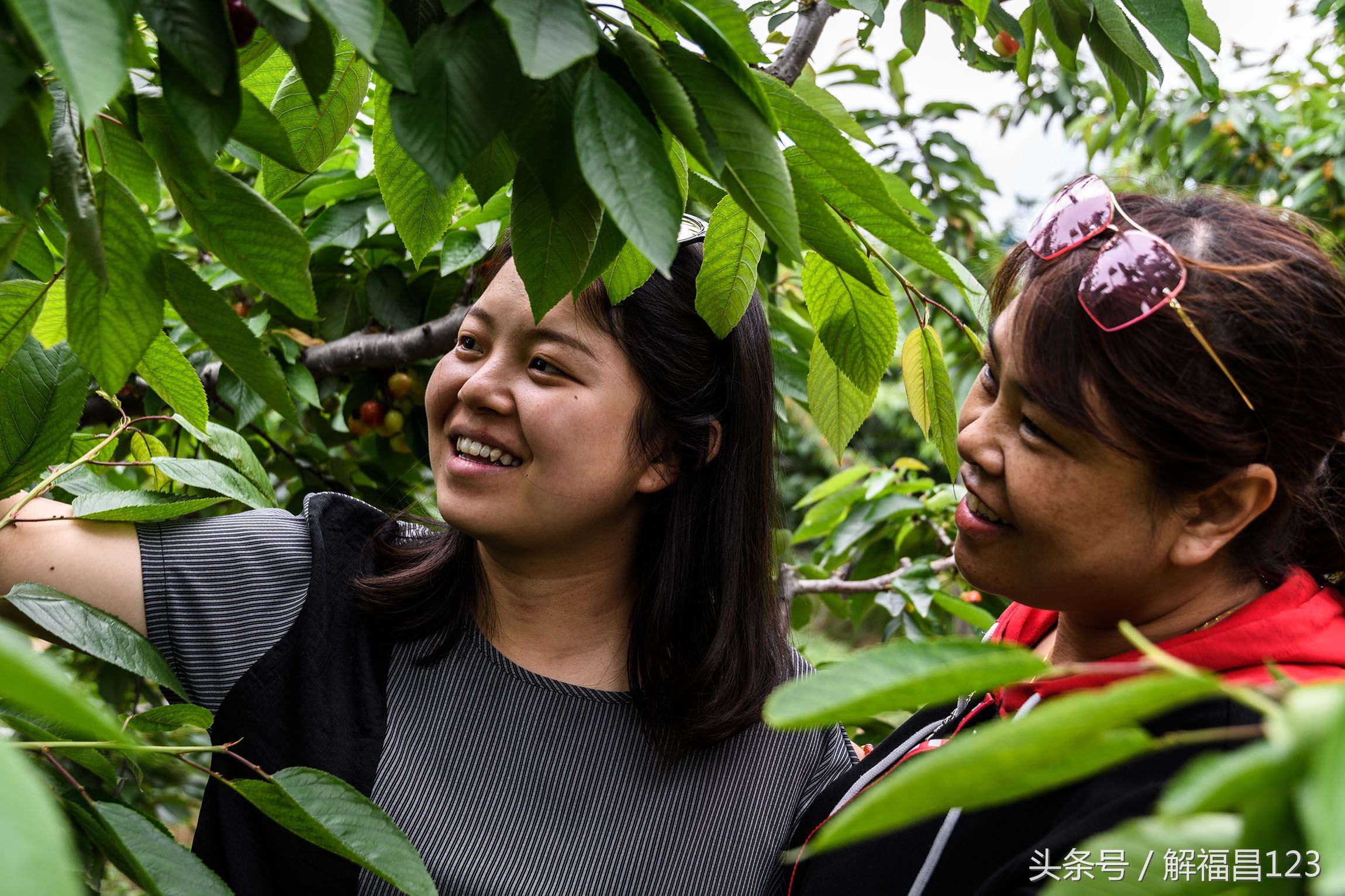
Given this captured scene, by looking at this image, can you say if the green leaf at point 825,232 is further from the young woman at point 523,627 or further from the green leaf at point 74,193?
the young woman at point 523,627

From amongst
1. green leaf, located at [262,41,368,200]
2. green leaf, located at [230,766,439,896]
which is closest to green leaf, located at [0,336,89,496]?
green leaf, located at [262,41,368,200]

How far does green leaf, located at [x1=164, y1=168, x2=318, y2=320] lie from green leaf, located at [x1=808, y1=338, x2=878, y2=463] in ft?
1.92

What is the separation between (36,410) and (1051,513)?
896 mm

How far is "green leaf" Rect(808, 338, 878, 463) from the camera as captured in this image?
3.78 feet

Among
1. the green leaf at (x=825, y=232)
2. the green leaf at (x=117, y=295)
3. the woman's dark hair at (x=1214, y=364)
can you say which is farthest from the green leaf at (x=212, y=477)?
the woman's dark hair at (x=1214, y=364)

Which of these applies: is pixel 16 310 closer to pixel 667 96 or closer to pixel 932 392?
pixel 667 96

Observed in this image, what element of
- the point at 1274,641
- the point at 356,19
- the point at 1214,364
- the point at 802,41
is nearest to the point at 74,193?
the point at 356,19

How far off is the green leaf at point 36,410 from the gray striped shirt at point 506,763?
0.24 meters

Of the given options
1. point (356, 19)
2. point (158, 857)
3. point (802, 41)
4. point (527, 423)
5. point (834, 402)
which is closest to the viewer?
point (356, 19)

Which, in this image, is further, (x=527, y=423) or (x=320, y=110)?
(x=527, y=423)

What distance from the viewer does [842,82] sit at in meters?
2.72

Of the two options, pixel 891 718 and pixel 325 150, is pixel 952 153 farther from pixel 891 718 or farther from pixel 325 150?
pixel 325 150

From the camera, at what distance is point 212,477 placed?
3.87ft

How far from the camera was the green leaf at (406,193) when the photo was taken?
83cm
